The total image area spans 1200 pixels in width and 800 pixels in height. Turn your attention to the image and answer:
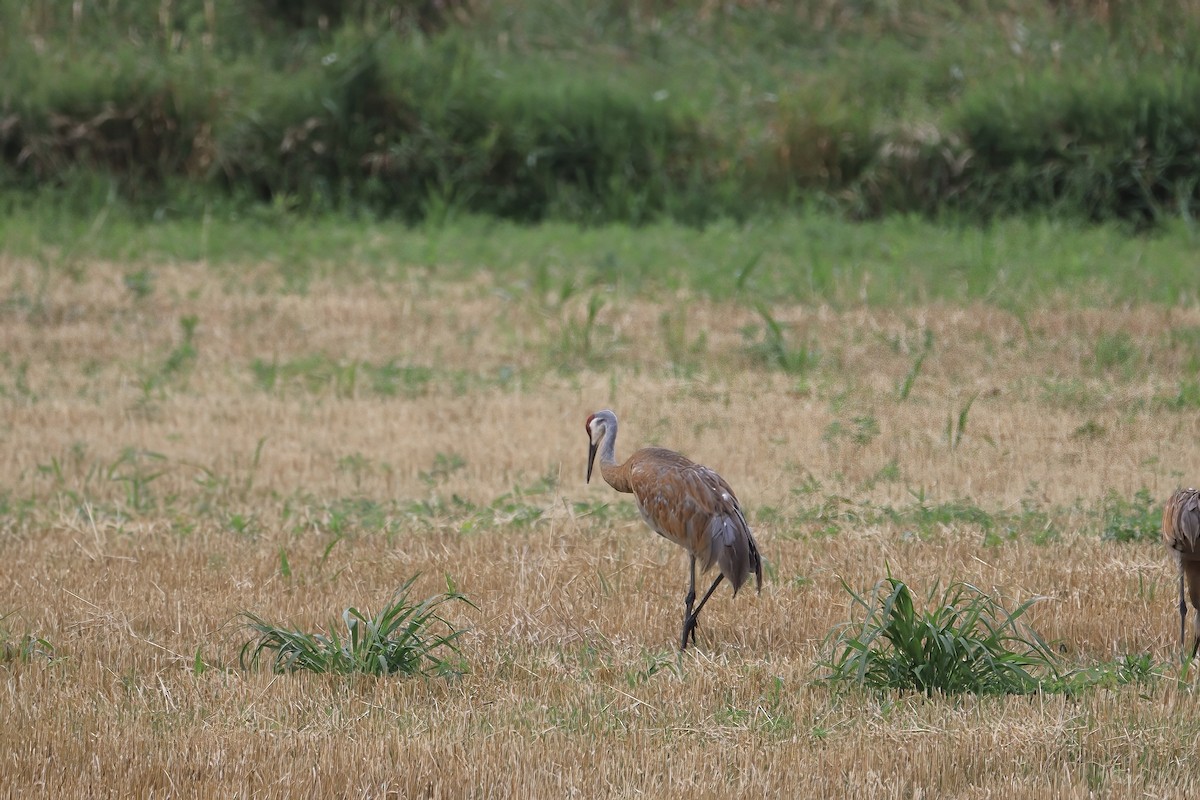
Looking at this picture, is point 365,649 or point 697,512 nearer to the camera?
point 365,649

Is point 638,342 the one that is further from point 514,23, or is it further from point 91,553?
point 514,23

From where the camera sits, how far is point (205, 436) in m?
10.5

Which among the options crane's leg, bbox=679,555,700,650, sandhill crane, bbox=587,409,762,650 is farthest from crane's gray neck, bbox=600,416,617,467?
crane's leg, bbox=679,555,700,650

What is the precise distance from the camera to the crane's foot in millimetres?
6555

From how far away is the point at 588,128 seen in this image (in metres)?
18.9

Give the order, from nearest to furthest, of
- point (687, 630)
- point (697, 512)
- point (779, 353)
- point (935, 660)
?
1. point (935, 660)
2. point (687, 630)
3. point (697, 512)
4. point (779, 353)

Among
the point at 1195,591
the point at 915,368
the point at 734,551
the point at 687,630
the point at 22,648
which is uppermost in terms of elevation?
the point at 1195,591

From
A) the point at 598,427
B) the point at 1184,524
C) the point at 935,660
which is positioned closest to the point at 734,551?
the point at 935,660

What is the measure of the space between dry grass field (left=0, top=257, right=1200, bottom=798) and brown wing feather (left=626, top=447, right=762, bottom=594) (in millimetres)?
380

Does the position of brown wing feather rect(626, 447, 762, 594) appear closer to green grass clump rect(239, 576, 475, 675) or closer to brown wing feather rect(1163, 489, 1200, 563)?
green grass clump rect(239, 576, 475, 675)

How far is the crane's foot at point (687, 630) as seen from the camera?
21.5 ft

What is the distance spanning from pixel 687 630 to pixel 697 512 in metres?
0.48

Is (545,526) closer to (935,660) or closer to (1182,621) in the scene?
(935,660)

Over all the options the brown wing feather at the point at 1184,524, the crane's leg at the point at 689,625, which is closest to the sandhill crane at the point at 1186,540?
the brown wing feather at the point at 1184,524
